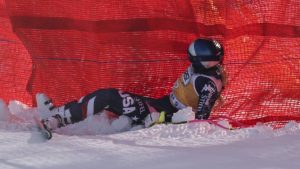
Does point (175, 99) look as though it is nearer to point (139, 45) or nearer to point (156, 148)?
point (139, 45)

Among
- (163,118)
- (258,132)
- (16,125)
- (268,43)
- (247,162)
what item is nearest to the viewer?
(247,162)

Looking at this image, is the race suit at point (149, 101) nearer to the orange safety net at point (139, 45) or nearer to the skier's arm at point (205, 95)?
the skier's arm at point (205, 95)

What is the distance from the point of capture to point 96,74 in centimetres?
415

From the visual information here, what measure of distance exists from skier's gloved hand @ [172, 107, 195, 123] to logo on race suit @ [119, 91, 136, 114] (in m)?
0.35

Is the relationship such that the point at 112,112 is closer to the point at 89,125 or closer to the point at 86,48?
the point at 89,125

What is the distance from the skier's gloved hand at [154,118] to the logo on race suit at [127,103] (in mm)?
126

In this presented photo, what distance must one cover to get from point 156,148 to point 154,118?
2.77ft

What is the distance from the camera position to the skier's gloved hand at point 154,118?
3.76 metres

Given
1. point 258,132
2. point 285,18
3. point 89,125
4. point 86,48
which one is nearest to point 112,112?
point 89,125

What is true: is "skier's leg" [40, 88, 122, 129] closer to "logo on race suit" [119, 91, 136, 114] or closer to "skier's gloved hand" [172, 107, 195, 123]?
"logo on race suit" [119, 91, 136, 114]

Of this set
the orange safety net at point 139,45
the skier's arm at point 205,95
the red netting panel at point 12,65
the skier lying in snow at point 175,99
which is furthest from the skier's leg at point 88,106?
the skier's arm at point 205,95

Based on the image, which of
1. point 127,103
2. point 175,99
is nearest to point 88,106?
point 127,103

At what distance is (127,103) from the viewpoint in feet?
12.9

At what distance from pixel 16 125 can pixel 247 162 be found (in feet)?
5.10
